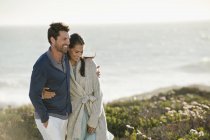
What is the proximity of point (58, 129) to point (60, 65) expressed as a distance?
2.64 feet

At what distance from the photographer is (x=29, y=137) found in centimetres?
1038

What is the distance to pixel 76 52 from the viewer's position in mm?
5949

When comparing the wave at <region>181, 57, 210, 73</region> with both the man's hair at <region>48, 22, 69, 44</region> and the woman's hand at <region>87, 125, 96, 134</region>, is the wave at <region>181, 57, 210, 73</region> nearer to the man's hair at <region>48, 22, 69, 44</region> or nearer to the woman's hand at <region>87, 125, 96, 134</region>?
the woman's hand at <region>87, 125, 96, 134</region>

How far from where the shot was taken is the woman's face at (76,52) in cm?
591

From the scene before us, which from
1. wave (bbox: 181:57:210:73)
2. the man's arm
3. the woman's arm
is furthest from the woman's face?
wave (bbox: 181:57:210:73)

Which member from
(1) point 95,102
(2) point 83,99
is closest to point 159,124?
(1) point 95,102

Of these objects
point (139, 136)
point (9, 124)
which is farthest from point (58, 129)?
point (9, 124)

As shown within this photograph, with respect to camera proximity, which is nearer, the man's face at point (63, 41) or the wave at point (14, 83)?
the man's face at point (63, 41)

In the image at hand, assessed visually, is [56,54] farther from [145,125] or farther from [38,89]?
[145,125]

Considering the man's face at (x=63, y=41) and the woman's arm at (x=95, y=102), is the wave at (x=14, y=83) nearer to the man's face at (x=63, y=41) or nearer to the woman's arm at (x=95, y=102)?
the woman's arm at (x=95, y=102)

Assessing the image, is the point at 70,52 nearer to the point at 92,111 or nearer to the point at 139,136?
the point at 92,111

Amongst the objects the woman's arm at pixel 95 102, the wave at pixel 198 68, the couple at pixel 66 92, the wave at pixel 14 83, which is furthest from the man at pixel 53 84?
the wave at pixel 198 68

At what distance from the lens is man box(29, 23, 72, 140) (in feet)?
19.0

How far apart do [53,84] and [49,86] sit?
65mm
